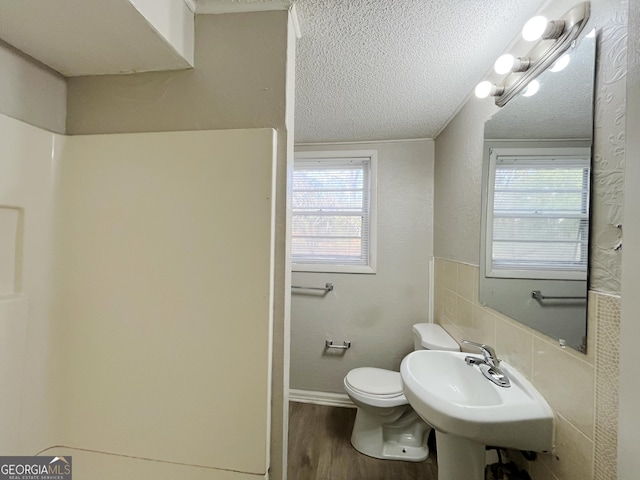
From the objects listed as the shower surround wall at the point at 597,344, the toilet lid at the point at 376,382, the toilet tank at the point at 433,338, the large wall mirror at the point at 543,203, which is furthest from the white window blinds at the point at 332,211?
the shower surround wall at the point at 597,344

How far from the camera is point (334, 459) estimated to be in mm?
1666

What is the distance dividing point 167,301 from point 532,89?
4.77ft

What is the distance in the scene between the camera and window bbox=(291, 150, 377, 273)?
2.24 metres

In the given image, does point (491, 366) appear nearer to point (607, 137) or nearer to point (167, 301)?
point (607, 137)

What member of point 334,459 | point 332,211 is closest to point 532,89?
point 332,211

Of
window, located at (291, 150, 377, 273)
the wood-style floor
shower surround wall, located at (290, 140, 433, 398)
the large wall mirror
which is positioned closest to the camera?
the large wall mirror

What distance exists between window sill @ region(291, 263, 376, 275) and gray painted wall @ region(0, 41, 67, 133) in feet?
5.44

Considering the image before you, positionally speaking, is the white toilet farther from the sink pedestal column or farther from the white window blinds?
the white window blinds

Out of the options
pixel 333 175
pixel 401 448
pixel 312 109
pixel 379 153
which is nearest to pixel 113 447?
pixel 401 448

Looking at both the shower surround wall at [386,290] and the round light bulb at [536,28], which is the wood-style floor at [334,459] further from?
the round light bulb at [536,28]

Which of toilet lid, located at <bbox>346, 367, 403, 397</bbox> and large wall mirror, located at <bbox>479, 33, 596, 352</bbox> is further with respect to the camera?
toilet lid, located at <bbox>346, 367, 403, 397</bbox>

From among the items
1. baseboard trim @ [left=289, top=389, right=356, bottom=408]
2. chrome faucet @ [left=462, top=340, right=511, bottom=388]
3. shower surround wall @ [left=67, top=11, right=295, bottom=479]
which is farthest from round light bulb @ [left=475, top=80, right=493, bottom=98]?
baseboard trim @ [left=289, top=389, right=356, bottom=408]

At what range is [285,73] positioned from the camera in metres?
0.81

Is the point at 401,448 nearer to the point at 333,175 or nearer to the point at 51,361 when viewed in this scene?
the point at 51,361
